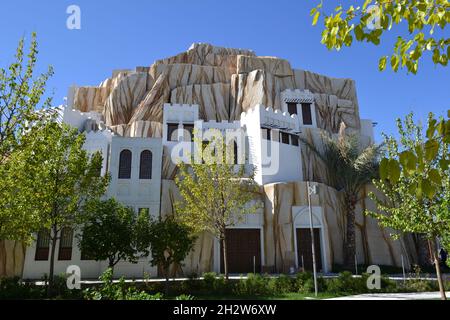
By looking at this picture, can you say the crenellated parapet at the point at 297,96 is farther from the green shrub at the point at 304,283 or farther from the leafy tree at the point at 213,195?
the green shrub at the point at 304,283

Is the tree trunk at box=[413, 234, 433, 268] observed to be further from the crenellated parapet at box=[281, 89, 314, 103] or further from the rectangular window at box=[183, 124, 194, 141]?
the rectangular window at box=[183, 124, 194, 141]

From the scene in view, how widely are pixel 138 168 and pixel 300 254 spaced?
14903 millimetres

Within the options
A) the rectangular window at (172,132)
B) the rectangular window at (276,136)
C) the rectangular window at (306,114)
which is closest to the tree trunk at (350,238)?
the rectangular window at (276,136)

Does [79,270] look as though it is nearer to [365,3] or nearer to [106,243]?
[106,243]

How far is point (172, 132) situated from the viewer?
3475cm

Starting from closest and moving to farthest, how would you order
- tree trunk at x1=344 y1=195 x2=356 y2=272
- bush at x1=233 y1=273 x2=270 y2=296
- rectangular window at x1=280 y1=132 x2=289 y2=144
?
bush at x1=233 y1=273 x2=270 y2=296 → tree trunk at x1=344 y1=195 x2=356 y2=272 → rectangular window at x1=280 y1=132 x2=289 y2=144

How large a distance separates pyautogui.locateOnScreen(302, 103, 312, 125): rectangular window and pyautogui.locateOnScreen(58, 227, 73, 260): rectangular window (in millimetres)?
27595

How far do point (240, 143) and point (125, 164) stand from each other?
11.3 m

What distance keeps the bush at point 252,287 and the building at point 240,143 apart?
836 centimetres

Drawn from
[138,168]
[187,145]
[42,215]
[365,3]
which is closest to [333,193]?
[187,145]

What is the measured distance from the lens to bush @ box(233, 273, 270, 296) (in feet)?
62.4

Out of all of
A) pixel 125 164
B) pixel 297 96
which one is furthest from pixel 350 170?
pixel 125 164

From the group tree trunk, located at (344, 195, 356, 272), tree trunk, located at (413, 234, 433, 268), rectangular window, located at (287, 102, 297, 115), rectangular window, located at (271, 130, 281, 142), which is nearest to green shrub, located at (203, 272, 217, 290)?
tree trunk, located at (344, 195, 356, 272)

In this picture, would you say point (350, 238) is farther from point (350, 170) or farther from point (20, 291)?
point (20, 291)
